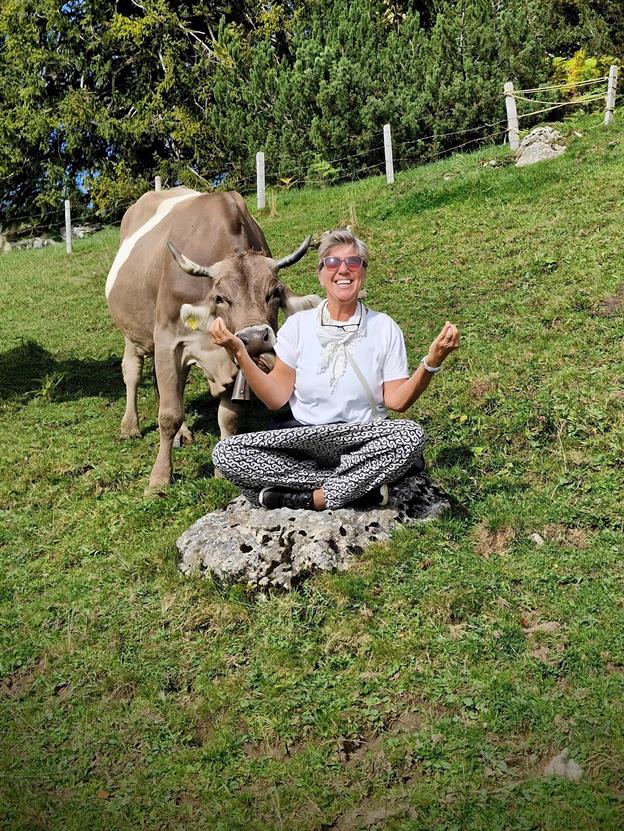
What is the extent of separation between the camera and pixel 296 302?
7.00 m

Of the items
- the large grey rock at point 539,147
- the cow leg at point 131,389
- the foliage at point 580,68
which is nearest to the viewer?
the cow leg at point 131,389

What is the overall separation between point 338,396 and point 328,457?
44 cm

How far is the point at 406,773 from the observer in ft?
12.7

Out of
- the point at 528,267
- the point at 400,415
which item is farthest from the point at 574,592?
the point at 528,267

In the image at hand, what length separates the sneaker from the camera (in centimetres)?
546

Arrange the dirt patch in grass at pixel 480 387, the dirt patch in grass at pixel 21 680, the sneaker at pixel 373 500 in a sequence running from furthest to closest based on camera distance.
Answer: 1. the dirt patch in grass at pixel 480 387
2. the sneaker at pixel 373 500
3. the dirt patch in grass at pixel 21 680

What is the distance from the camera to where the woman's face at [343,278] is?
512 cm

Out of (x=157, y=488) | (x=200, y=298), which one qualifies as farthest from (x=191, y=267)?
(x=157, y=488)

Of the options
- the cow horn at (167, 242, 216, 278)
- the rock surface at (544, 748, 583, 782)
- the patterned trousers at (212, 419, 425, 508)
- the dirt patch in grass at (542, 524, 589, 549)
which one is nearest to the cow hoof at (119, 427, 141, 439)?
the cow horn at (167, 242, 216, 278)

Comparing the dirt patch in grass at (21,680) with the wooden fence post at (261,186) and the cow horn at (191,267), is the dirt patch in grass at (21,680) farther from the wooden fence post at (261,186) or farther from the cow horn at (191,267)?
the wooden fence post at (261,186)

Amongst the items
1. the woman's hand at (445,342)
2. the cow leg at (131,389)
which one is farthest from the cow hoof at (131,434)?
the woman's hand at (445,342)

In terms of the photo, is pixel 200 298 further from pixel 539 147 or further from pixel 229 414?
pixel 539 147

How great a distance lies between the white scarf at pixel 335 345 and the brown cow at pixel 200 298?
1.17 m

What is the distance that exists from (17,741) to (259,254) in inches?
170
